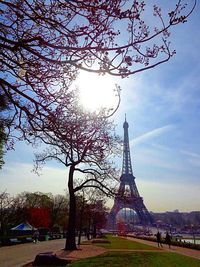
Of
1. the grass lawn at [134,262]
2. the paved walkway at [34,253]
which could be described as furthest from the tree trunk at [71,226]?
the grass lawn at [134,262]

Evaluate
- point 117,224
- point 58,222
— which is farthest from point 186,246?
point 117,224

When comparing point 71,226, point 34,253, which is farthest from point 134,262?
point 71,226

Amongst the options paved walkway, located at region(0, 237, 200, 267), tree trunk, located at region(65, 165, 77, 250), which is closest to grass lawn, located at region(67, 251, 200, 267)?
paved walkway, located at region(0, 237, 200, 267)

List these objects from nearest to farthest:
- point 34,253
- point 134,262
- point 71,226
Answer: point 134,262 → point 34,253 → point 71,226

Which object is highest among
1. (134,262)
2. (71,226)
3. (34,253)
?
(71,226)

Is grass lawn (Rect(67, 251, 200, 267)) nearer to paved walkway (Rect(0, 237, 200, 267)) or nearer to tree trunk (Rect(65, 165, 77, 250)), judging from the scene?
paved walkway (Rect(0, 237, 200, 267))

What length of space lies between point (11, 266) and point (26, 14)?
43.9ft

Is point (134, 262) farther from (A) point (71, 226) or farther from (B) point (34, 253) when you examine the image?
(A) point (71, 226)

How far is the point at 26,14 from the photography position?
6617 millimetres

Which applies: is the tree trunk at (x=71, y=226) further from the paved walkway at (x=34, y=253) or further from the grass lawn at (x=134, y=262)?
the grass lawn at (x=134, y=262)

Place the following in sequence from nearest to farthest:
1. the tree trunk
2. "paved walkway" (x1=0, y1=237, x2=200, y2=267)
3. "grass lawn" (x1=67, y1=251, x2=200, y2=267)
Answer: "grass lawn" (x1=67, y1=251, x2=200, y2=267) < "paved walkway" (x1=0, y1=237, x2=200, y2=267) < the tree trunk

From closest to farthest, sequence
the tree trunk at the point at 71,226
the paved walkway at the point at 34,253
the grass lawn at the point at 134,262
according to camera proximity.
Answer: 1. the grass lawn at the point at 134,262
2. the paved walkway at the point at 34,253
3. the tree trunk at the point at 71,226

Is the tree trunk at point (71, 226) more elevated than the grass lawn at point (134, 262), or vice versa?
the tree trunk at point (71, 226)

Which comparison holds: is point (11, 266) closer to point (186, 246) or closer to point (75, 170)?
point (75, 170)
